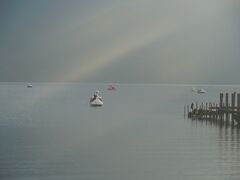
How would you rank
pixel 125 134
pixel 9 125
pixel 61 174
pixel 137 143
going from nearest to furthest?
pixel 61 174
pixel 137 143
pixel 125 134
pixel 9 125

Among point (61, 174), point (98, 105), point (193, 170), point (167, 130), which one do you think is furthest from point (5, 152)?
point (98, 105)

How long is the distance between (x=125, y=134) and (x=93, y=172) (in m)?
23.8

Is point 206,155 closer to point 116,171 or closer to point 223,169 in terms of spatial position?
point 223,169

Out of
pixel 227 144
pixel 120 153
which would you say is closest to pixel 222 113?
pixel 227 144

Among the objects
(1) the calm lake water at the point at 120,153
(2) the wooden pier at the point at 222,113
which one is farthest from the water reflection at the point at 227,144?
(2) the wooden pier at the point at 222,113

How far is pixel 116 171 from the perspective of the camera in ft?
104

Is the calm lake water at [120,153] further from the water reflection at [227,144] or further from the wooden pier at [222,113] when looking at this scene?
the wooden pier at [222,113]

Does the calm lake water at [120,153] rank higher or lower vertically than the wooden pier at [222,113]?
lower

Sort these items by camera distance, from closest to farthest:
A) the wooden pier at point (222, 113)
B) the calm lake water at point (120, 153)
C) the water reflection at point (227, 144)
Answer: the calm lake water at point (120, 153) < the water reflection at point (227, 144) < the wooden pier at point (222, 113)

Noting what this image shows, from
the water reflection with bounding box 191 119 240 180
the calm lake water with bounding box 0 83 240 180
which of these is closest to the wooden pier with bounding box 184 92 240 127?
the water reflection with bounding box 191 119 240 180

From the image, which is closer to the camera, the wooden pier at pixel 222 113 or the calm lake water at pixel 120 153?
the calm lake water at pixel 120 153

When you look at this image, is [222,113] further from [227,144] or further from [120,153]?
[120,153]

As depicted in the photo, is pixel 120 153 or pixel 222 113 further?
pixel 222 113

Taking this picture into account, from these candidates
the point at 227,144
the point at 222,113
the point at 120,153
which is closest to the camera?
the point at 120,153
